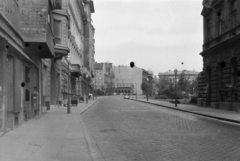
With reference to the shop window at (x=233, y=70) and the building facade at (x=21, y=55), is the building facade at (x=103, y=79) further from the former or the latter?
the building facade at (x=21, y=55)

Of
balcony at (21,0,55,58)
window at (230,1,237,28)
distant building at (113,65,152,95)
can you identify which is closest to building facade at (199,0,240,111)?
window at (230,1,237,28)

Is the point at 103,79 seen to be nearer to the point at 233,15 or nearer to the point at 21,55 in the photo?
the point at 233,15

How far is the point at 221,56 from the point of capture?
27938 mm

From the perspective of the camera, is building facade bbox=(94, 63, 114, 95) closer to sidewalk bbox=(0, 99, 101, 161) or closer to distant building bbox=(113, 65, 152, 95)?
distant building bbox=(113, 65, 152, 95)

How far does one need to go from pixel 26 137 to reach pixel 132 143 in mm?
3761

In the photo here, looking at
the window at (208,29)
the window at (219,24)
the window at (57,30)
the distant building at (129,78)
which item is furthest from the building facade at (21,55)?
the distant building at (129,78)

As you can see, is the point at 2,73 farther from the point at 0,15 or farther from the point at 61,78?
the point at 61,78

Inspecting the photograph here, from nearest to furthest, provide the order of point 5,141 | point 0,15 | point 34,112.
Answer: point 5,141
point 0,15
point 34,112

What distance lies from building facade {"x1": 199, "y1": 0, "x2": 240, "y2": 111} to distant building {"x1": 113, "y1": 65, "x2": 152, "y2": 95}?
9478 centimetres

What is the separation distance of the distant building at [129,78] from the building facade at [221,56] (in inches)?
3732

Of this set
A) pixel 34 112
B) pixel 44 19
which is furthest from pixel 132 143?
pixel 34 112

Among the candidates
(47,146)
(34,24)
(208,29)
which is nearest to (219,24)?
(208,29)

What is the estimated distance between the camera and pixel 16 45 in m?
13.4

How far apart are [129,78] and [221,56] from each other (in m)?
109
